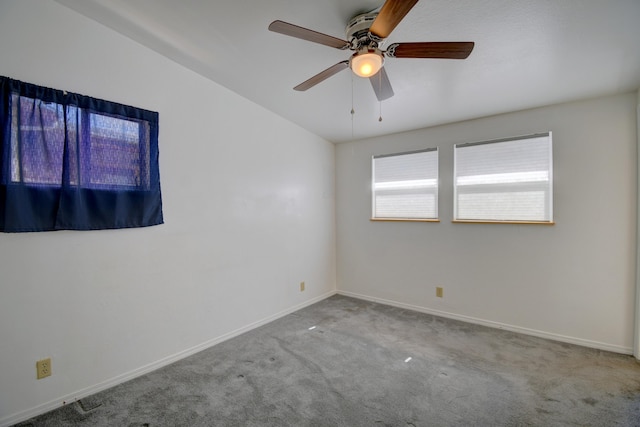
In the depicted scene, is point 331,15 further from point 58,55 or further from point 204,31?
point 58,55

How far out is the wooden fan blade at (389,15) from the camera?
49.9 inches

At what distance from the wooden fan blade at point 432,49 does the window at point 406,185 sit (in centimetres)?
203

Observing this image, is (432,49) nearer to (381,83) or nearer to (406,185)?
(381,83)

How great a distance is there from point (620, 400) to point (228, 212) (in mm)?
3431

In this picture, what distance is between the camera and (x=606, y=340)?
2.62m

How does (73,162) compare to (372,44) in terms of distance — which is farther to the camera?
(73,162)

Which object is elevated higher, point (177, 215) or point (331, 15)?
point (331, 15)

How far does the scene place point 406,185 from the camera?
3.81m

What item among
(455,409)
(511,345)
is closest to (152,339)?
(455,409)

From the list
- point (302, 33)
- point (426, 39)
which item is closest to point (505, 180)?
point (426, 39)

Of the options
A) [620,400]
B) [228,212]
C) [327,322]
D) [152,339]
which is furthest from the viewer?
[327,322]

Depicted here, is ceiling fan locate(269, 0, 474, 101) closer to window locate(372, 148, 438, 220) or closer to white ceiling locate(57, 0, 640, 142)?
white ceiling locate(57, 0, 640, 142)

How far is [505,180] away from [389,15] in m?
2.51

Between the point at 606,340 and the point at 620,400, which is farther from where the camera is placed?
the point at 606,340
